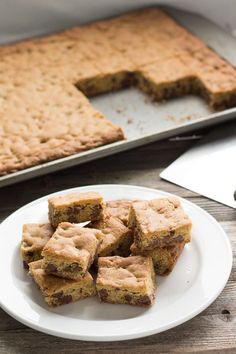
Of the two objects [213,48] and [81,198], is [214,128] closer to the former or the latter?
[213,48]

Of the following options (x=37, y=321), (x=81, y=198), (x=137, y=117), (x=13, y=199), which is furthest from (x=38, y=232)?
(x=137, y=117)

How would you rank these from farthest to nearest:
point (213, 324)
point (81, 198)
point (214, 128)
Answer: point (214, 128) → point (81, 198) → point (213, 324)

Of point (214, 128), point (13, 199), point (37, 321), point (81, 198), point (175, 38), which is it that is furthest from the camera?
point (175, 38)

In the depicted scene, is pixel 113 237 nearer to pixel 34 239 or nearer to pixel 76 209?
pixel 76 209

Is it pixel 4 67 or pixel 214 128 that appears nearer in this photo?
pixel 214 128

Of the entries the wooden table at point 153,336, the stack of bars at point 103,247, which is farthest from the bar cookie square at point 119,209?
the wooden table at point 153,336

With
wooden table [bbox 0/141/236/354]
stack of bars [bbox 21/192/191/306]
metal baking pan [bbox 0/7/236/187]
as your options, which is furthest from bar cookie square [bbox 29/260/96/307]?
metal baking pan [bbox 0/7/236/187]
